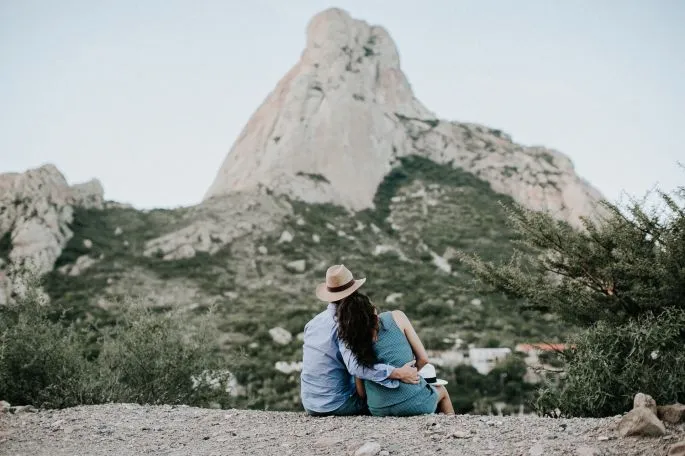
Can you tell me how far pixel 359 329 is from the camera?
4863 millimetres

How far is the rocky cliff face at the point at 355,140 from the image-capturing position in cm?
3775

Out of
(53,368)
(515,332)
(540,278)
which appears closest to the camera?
(53,368)

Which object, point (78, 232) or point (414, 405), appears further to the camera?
point (78, 232)

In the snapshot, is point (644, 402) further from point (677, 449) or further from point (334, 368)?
point (334, 368)

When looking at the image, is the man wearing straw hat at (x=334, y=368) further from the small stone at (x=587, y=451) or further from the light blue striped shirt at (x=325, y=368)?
the small stone at (x=587, y=451)

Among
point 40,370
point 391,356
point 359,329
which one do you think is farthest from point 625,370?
point 40,370

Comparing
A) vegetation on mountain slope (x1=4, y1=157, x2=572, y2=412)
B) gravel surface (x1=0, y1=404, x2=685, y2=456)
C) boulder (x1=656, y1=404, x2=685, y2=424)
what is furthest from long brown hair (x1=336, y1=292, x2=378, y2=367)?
vegetation on mountain slope (x1=4, y1=157, x2=572, y2=412)

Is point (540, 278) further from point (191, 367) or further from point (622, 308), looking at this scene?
point (191, 367)

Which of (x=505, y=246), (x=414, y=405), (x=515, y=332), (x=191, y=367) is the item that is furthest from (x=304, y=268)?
(x=414, y=405)

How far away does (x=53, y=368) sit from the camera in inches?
309

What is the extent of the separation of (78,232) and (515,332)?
2060 cm

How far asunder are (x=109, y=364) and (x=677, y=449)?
329 inches

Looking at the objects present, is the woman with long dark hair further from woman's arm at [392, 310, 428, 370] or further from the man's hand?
the man's hand

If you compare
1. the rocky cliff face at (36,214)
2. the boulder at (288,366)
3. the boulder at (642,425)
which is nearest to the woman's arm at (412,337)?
the boulder at (642,425)
